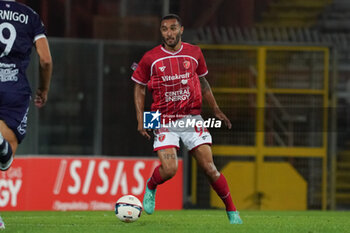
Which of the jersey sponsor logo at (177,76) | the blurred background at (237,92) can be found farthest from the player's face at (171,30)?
the blurred background at (237,92)

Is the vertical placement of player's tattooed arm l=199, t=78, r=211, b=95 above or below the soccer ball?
above

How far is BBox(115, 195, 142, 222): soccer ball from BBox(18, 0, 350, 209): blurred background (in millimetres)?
5980

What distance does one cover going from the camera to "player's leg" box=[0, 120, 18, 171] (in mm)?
6414

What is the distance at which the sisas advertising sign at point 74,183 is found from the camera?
13023mm

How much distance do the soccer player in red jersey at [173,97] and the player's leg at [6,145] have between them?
64.1 inches

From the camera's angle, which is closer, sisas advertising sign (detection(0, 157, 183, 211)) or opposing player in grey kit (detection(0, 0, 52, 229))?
opposing player in grey kit (detection(0, 0, 52, 229))

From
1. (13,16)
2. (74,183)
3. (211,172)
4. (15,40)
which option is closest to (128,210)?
(211,172)

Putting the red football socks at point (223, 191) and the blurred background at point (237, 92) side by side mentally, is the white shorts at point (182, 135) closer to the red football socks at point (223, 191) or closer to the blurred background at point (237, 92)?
the red football socks at point (223, 191)

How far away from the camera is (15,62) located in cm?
670

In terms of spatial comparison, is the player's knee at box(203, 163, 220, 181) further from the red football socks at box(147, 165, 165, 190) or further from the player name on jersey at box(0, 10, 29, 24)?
the player name on jersey at box(0, 10, 29, 24)

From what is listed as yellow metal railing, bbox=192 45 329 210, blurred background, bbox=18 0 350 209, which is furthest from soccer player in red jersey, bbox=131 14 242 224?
yellow metal railing, bbox=192 45 329 210

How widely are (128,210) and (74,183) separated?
220 inches

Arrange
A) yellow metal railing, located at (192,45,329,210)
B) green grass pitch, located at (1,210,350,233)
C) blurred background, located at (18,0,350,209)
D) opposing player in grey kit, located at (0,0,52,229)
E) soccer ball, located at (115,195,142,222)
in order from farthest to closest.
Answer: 1. yellow metal railing, located at (192,45,329,210)
2. blurred background, located at (18,0,350,209)
3. soccer ball, located at (115,195,142,222)
4. green grass pitch, located at (1,210,350,233)
5. opposing player in grey kit, located at (0,0,52,229)

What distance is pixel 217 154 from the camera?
14820mm
